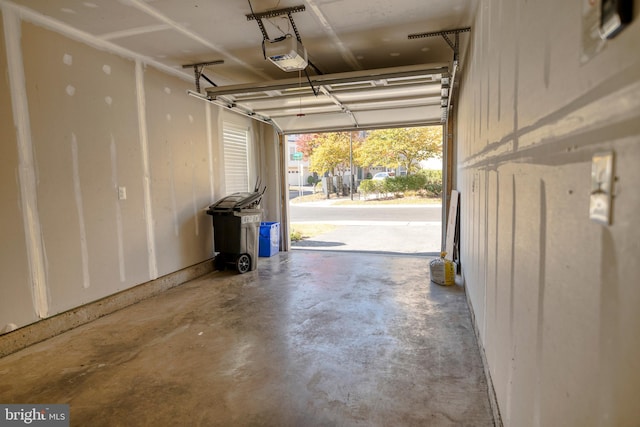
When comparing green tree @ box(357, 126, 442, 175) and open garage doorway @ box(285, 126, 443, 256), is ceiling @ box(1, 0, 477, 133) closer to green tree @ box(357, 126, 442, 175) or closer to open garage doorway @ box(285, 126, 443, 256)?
open garage doorway @ box(285, 126, 443, 256)

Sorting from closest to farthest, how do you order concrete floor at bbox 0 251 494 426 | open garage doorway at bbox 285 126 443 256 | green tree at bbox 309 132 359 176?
concrete floor at bbox 0 251 494 426
open garage doorway at bbox 285 126 443 256
green tree at bbox 309 132 359 176

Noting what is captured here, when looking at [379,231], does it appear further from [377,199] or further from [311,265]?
[377,199]

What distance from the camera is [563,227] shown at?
1.05m

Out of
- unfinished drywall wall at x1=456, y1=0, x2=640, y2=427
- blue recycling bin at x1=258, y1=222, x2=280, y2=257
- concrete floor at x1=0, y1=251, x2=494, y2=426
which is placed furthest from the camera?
blue recycling bin at x1=258, y1=222, x2=280, y2=257

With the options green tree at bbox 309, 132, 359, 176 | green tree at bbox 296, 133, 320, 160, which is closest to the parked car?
green tree at bbox 309, 132, 359, 176

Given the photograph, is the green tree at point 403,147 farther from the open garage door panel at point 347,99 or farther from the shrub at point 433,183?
the open garage door panel at point 347,99

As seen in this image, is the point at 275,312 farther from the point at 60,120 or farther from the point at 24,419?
the point at 60,120

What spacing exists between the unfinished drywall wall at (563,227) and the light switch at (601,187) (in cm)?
2

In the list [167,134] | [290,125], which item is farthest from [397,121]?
[167,134]

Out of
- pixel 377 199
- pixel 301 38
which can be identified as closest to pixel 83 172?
pixel 301 38

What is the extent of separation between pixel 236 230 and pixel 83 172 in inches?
89.5

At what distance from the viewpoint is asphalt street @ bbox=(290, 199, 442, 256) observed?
7.46 meters

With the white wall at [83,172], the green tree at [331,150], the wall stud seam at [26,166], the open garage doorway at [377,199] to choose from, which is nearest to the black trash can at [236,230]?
the white wall at [83,172]

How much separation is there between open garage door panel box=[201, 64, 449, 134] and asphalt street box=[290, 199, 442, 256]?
2.51 m
